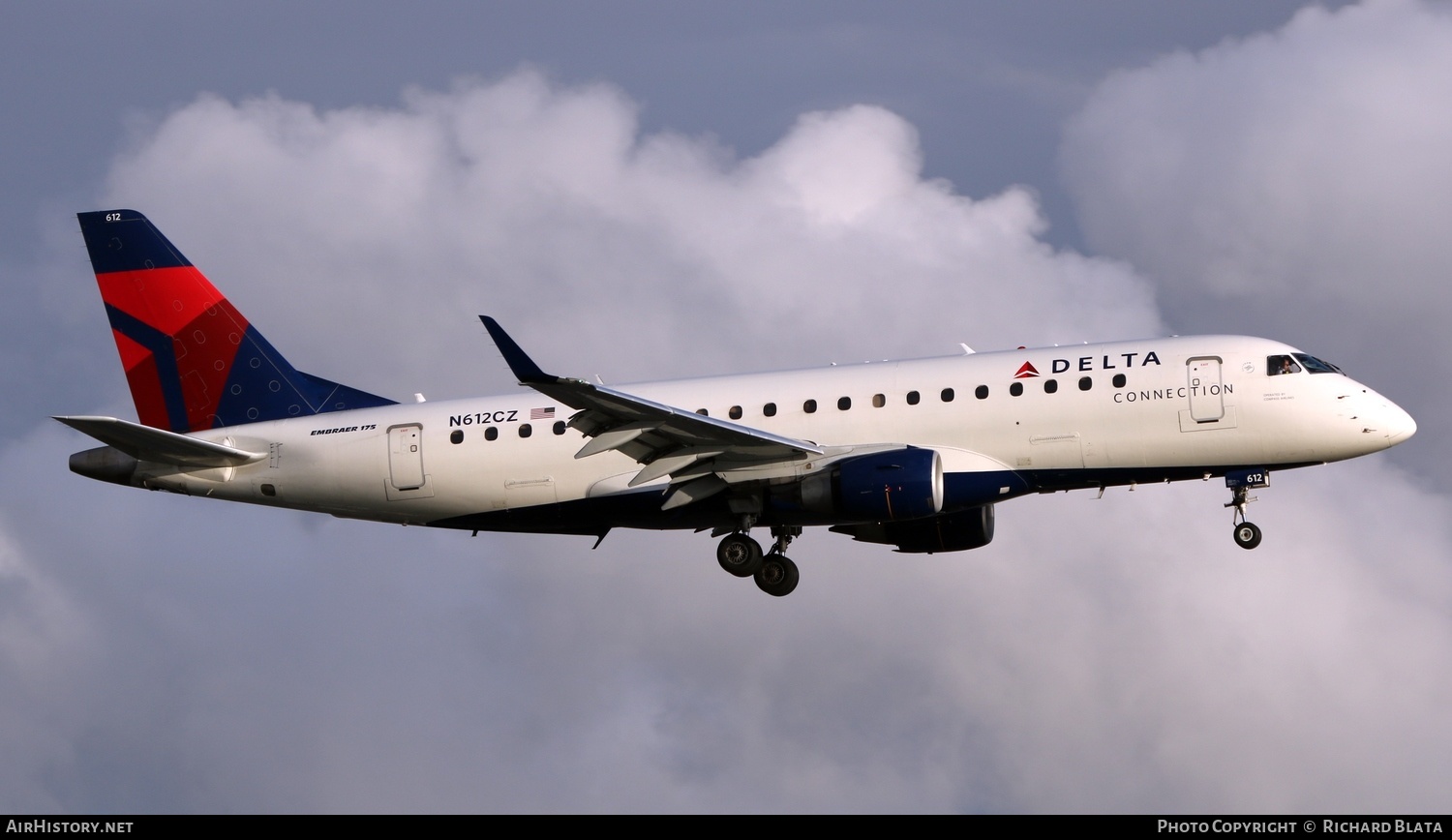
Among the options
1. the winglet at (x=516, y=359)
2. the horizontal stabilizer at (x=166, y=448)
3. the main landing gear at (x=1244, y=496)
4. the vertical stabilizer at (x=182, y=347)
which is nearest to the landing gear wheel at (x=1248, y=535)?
the main landing gear at (x=1244, y=496)

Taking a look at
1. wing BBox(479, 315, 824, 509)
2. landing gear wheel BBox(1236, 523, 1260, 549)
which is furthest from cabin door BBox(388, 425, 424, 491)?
landing gear wheel BBox(1236, 523, 1260, 549)

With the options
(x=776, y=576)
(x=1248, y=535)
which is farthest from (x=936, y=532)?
(x=1248, y=535)

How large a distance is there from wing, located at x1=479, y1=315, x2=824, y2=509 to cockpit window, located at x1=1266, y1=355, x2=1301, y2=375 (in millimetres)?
9884

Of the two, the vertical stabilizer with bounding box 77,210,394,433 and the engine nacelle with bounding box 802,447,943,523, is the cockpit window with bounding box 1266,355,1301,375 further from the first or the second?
the vertical stabilizer with bounding box 77,210,394,433

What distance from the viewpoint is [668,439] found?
3953 cm

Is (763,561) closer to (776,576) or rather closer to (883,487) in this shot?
(776,576)

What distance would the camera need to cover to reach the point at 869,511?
38.9 metres

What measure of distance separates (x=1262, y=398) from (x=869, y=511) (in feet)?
28.7

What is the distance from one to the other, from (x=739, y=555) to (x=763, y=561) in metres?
0.79
